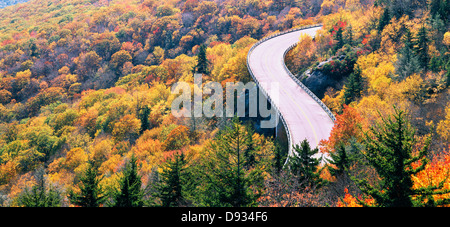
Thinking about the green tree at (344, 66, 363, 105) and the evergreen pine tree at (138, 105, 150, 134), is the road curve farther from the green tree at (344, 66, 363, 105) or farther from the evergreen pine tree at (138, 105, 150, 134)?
the evergreen pine tree at (138, 105, 150, 134)

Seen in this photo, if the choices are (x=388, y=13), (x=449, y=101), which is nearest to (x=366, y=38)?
(x=388, y=13)

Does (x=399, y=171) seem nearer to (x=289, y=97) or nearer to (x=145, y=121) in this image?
(x=289, y=97)

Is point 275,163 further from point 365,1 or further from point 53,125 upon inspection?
point 53,125

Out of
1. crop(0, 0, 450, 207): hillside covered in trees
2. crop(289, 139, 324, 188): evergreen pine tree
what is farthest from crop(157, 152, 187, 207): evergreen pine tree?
crop(289, 139, 324, 188): evergreen pine tree

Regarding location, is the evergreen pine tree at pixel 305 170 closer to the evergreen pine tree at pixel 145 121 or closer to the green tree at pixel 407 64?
the green tree at pixel 407 64

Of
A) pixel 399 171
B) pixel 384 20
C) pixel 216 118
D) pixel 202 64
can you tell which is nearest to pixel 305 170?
pixel 399 171
